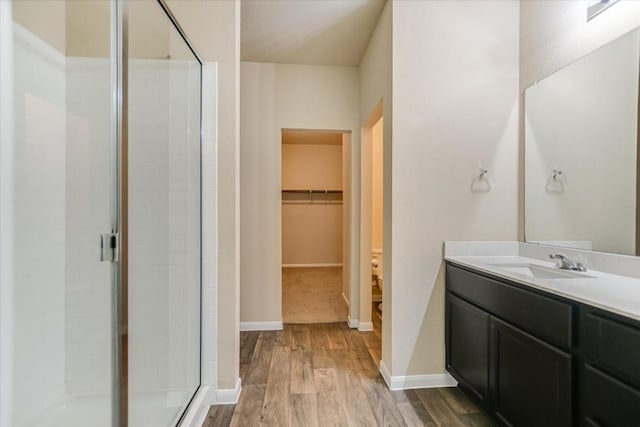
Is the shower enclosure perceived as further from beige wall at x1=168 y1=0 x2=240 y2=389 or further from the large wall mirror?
the large wall mirror

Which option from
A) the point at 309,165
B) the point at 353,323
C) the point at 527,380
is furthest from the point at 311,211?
the point at 527,380

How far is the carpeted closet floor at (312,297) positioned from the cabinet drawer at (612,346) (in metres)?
2.44

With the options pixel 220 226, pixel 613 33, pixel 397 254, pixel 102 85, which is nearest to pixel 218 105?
pixel 102 85

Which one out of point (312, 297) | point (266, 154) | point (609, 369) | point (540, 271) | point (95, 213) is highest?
point (266, 154)

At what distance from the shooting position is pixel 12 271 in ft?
4.65

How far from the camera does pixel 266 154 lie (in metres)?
2.97

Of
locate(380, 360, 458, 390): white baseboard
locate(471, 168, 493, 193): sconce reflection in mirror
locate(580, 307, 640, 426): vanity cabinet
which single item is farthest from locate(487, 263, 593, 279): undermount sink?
locate(380, 360, 458, 390): white baseboard

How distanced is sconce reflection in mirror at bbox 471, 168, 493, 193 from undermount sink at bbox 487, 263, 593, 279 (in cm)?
53

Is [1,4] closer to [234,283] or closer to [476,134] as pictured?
[234,283]

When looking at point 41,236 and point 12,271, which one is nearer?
point 12,271

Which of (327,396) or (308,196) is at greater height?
(308,196)

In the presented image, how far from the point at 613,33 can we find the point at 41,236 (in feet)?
10.4

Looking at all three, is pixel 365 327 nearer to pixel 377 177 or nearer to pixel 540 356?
pixel 377 177

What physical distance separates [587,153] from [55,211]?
3.00 metres
